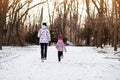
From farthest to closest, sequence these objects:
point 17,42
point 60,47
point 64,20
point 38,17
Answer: point 38,17 → point 64,20 → point 17,42 → point 60,47

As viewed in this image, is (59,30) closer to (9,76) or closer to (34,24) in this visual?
(34,24)

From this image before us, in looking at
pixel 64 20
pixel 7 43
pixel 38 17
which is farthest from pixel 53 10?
pixel 7 43

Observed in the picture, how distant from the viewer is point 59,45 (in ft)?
57.9

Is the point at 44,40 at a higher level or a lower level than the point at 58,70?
higher

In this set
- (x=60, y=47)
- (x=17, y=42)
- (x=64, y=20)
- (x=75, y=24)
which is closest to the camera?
(x=60, y=47)

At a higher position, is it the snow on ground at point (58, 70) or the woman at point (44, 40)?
the woman at point (44, 40)

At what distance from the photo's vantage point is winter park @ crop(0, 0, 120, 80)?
12352 millimetres

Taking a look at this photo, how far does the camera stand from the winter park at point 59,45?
12352mm

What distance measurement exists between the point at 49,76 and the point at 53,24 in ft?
226

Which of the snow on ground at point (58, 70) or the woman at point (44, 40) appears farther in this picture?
the woman at point (44, 40)

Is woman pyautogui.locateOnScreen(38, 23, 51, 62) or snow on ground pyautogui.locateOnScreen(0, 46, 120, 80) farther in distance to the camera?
woman pyautogui.locateOnScreen(38, 23, 51, 62)

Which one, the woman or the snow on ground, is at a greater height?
the woman

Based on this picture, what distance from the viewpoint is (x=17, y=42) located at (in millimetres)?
44469

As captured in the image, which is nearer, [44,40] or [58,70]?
[58,70]
